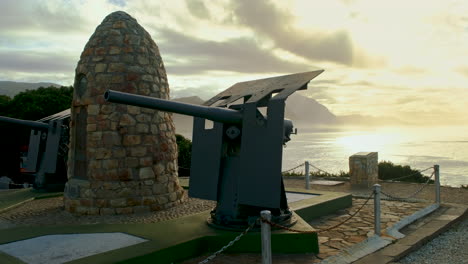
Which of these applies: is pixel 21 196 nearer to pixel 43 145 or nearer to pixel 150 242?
pixel 43 145

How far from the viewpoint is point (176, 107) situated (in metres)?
5.78

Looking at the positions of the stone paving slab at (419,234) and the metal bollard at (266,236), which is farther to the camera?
the stone paving slab at (419,234)

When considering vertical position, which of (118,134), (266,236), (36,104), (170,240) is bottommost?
(170,240)

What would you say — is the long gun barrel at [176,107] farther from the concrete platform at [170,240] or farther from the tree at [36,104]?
the tree at [36,104]

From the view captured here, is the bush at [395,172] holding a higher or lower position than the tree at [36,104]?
lower

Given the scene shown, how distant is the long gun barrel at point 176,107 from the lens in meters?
5.43

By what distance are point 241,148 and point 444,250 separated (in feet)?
12.6

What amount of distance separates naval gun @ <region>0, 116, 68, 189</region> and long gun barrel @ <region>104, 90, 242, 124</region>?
21.5ft

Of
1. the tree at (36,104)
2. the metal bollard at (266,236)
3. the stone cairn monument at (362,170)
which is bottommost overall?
the metal bollard at (266,236)

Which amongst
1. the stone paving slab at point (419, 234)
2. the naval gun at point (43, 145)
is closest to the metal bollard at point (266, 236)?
the stone paving slab at point (419, 234)

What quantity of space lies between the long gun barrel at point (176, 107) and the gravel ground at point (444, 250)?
3432 millimetres

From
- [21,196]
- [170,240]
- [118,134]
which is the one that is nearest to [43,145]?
[21,196]

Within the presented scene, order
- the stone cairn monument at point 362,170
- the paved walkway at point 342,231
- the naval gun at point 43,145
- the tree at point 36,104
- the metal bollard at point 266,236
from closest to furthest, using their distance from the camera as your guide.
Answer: the metal bollard at point 266,236 → the paved walkway at point 342,231 → the naval gun at point 43,145 → the stone cairn monument at point 362,170 → the tree at point 36,104

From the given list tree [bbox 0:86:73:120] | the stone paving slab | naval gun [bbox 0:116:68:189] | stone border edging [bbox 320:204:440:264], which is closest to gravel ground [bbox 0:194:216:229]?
naval gun [bbox 0:116:68:189]
